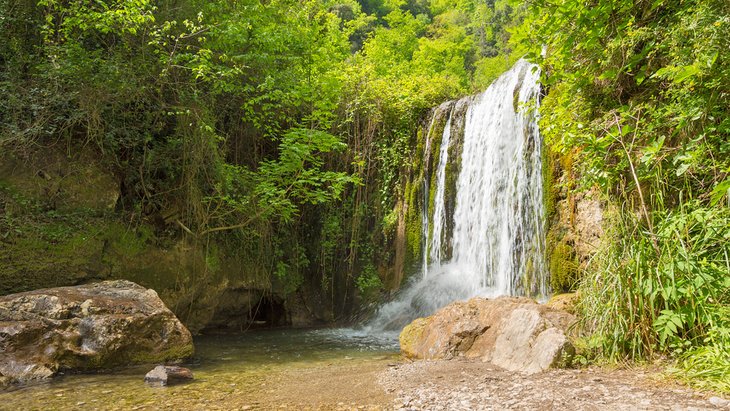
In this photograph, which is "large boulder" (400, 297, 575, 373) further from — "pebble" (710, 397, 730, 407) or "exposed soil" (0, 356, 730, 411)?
"pebble" (710, 397, 730, 407)

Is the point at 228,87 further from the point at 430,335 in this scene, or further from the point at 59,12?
the point at 430,335

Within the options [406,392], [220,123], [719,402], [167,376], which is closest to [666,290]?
[719,402]

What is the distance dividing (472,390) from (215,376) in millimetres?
2807

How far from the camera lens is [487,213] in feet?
27.8

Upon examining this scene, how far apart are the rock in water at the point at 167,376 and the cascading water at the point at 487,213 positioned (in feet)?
15.6

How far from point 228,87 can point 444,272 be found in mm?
5154

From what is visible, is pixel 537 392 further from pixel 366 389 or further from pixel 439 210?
pixel 439 210

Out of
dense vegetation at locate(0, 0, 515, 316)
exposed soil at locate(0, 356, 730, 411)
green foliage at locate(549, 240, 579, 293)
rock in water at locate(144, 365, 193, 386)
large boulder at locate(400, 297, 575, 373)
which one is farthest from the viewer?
dense vegetation at locate(0, 0, 515, 316)

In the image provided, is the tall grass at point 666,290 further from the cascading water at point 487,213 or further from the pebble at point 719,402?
the cascading water at point 487,213

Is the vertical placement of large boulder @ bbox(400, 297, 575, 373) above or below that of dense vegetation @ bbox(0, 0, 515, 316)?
→ below

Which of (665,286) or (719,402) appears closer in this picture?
(719,402)

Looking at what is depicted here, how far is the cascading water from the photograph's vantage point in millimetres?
7441

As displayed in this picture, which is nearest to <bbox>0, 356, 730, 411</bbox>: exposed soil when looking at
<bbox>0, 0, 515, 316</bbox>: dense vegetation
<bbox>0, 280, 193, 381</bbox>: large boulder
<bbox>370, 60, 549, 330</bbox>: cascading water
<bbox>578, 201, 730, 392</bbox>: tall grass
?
<bbox>578, 201, 730, 392</bbox>: tall grass

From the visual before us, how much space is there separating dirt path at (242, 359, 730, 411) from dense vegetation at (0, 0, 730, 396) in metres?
0.40
